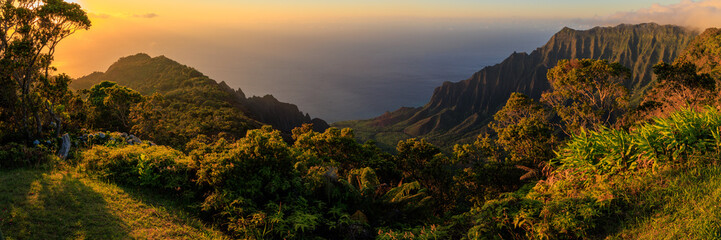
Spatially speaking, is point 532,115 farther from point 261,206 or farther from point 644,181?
point 261,206

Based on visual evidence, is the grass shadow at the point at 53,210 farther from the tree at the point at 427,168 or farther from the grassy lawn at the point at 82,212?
the tree at the point at 427,168

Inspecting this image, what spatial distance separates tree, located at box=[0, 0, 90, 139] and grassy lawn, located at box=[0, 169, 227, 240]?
6.21 metres

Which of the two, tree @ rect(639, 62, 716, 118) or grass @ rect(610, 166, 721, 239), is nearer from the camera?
grass @ rect(610, 166, 721, 239)

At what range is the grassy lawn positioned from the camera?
6.82 m

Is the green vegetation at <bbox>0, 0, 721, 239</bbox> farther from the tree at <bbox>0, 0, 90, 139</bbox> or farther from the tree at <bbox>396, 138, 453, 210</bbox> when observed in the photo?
the tree at <bbox>396, 138, 453, 210</bbox>

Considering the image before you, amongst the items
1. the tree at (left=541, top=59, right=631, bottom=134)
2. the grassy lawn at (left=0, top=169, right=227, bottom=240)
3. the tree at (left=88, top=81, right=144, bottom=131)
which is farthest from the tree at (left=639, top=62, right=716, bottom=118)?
the tree at (left=88, top=81, right=144, bottom=131)

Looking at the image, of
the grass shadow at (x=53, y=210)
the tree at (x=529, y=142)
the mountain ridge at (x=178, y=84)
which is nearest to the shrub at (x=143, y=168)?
the grass shadow at (x=53, y=210)

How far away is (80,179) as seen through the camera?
9.88m

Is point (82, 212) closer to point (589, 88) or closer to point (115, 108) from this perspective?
point (115, 108)

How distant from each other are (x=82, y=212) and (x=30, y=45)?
11.8m

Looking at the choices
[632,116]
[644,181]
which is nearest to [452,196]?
[632,116]

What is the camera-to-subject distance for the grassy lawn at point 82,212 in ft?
22.4

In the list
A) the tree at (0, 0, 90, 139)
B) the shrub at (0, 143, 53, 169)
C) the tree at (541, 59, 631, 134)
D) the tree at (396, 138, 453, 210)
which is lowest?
the tree at (396, 138, 453, 210)

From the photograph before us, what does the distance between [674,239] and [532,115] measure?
24.6 meters
